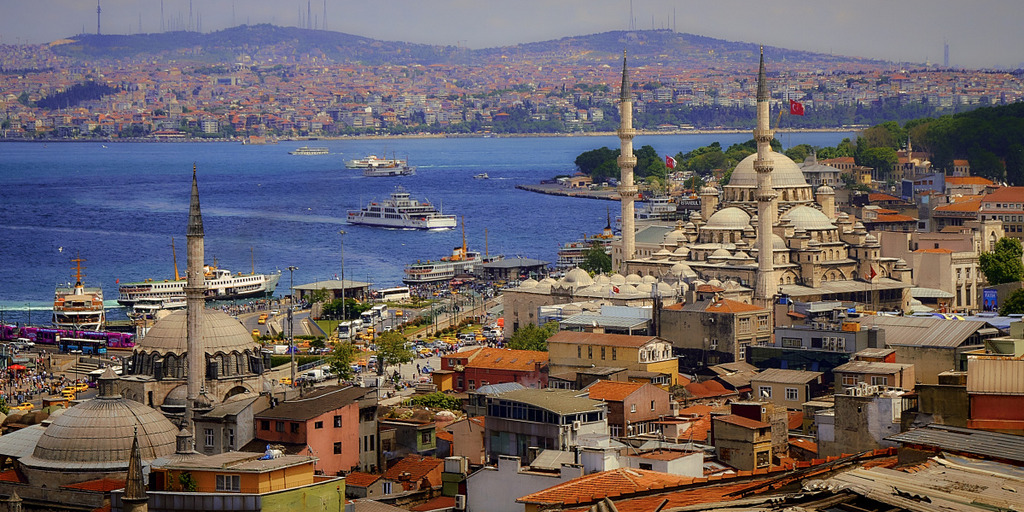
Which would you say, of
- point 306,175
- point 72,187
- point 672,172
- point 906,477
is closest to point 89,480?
point 906,477

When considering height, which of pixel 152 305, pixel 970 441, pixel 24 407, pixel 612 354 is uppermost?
pixel 970 441

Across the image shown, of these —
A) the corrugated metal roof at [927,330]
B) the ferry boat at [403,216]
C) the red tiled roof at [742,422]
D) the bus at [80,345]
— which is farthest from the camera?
the ferry boat at [403,216]

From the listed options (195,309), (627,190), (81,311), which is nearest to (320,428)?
(195,309)

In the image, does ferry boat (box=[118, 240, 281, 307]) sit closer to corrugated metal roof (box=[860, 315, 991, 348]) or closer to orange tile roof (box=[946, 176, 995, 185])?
orange tile roof (box=[946, 176, 995, 185])

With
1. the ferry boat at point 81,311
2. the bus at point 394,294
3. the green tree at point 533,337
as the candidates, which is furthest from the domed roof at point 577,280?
the ferry boat at point 81,311

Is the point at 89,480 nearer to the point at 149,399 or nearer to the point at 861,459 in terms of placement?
the point at 149,399

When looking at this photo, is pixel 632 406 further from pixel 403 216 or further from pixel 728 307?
pixel 403 216

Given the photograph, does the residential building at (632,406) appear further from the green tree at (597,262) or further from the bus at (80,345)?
the green tree at (597,262)

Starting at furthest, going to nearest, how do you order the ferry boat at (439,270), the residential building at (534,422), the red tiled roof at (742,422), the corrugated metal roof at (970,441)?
the ferry boat at (439,270) < the red tiled roof at (742,422) < the residential building at (534,422) < the corrugated metal roof at (970,441)
